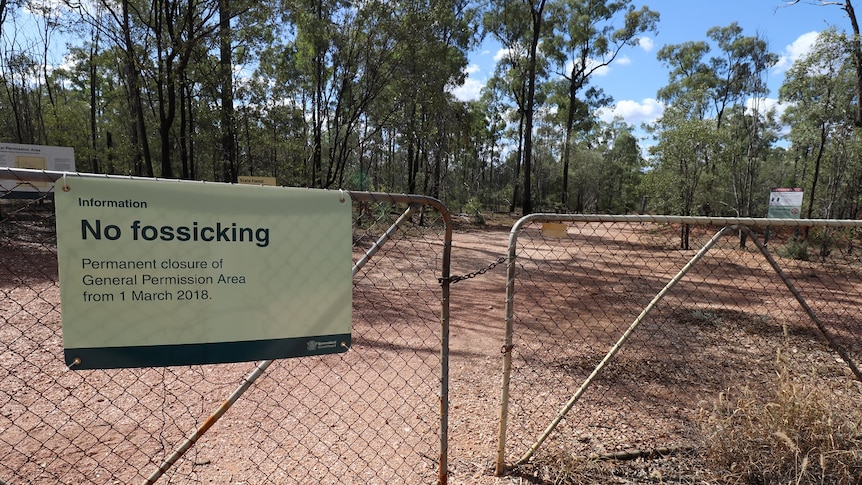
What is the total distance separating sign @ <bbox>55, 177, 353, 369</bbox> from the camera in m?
1.71

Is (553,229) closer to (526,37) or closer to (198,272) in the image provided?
(198,272)

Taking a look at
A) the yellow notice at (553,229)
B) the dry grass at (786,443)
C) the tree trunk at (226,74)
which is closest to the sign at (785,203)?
the dry grass at (786,443)

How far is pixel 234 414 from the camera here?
3.54m

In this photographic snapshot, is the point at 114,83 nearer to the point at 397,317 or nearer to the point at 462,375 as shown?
the point at 397,317

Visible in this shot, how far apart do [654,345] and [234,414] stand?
4.46m

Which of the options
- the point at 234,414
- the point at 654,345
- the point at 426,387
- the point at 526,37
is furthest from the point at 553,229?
the point at 526,37

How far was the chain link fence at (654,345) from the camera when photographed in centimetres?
309

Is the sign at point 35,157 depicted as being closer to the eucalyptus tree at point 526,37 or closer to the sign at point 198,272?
the sign at point 198,272

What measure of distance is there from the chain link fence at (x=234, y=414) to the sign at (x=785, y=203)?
1283 cm

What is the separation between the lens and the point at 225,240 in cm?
190

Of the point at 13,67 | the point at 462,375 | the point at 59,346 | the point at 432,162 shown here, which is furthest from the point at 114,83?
the point at 462,375

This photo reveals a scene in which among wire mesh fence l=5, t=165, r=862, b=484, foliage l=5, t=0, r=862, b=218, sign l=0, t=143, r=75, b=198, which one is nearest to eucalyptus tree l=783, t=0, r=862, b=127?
foliage l=5, t=0, r=862, b=218

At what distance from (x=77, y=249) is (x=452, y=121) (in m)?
21.6

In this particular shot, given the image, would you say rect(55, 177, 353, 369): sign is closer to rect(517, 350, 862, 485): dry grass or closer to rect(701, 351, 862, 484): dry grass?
rect(517, 350, 862, 485): dry grass
